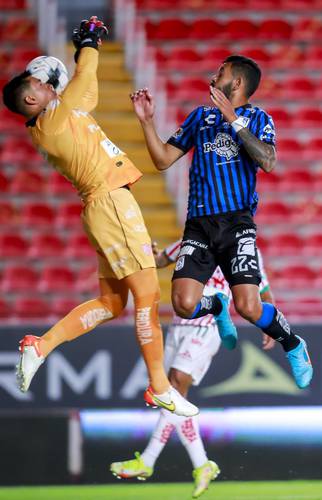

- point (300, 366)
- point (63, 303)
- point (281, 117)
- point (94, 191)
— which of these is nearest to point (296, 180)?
point (281, 117)

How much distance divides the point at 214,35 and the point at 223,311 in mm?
5702

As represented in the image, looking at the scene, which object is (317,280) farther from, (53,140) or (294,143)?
(53,140)

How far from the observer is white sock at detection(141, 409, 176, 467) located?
300 inches

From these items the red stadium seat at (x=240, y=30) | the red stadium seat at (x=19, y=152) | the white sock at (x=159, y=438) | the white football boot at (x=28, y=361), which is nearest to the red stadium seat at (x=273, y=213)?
the red stadium seat at (x=240, y=30)

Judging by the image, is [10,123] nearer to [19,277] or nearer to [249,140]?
[19,277]

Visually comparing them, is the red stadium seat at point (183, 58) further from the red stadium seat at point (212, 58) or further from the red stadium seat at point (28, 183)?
the red stadium seat at point (28, 183)

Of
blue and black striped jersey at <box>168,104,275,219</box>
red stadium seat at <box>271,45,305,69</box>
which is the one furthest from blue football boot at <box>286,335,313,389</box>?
red stadium seat at <box>271,45,305,69</box>

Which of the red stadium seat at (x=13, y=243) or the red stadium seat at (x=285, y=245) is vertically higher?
the red stadium seat at (x=13, y=243)

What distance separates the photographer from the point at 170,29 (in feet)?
39.2

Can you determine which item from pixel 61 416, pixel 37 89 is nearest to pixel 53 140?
pixel 37 89

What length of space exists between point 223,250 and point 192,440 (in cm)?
154

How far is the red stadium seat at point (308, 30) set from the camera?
467 inches

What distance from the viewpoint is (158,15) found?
39.4 feet

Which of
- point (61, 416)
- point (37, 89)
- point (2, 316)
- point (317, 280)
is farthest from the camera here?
point (317, 280)
